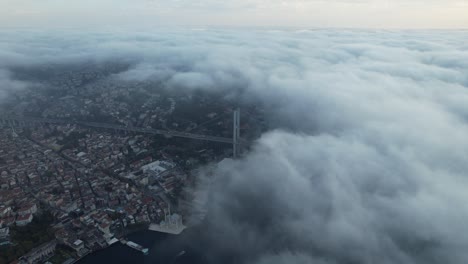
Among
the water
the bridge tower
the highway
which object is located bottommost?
the water

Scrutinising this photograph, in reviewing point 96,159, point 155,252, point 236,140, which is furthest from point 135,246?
point 236,140

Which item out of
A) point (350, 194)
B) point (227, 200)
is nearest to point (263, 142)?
point (227, 200)

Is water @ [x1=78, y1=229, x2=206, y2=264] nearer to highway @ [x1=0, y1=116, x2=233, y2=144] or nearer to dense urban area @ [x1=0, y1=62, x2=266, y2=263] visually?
dense urban area @ [x1=0, y1=62, x2=266, y2=263]

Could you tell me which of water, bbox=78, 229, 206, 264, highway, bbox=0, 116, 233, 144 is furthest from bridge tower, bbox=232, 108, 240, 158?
water, bbox=78, 229, 206, 264

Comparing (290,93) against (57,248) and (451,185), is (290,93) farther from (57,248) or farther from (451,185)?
(57,248)

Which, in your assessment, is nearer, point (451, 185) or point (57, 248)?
point (451, 185)

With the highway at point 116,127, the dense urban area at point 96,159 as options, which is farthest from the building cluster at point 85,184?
the highway at point 116,127

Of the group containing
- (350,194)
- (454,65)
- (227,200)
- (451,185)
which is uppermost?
(454,65)
